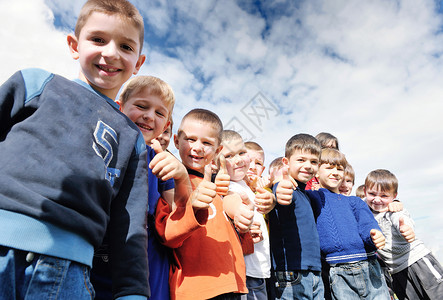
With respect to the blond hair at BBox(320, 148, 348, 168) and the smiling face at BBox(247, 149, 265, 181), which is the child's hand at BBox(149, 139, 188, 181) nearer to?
the smiling face at BBox(247, 149, 265, 181)

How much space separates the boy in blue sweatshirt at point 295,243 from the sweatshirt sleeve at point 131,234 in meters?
1.46

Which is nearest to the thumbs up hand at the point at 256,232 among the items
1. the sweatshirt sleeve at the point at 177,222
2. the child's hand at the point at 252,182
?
the child's hand at the point at 252,182

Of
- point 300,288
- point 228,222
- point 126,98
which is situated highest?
point 126,98

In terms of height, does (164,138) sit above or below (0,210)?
above

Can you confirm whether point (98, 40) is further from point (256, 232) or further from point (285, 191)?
point (256, 232)

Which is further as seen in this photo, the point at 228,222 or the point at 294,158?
the point at 294,158

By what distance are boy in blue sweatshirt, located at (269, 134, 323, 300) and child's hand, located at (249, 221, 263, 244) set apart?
11.7 inches

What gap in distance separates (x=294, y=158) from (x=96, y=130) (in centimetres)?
264

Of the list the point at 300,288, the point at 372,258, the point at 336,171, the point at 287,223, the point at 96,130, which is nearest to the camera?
the point at 96,130

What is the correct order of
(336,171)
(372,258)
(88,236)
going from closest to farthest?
(88,236) → (372,258) → (336,171)

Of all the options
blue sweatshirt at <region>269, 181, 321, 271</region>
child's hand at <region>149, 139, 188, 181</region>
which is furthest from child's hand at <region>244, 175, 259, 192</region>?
child's hand at <region>149, 139, 188, 181</region>

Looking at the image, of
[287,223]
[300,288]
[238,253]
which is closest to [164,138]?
[238,253]

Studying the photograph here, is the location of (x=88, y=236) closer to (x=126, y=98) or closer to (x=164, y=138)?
(x=126, y=98)

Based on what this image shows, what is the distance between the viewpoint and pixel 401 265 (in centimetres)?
397
